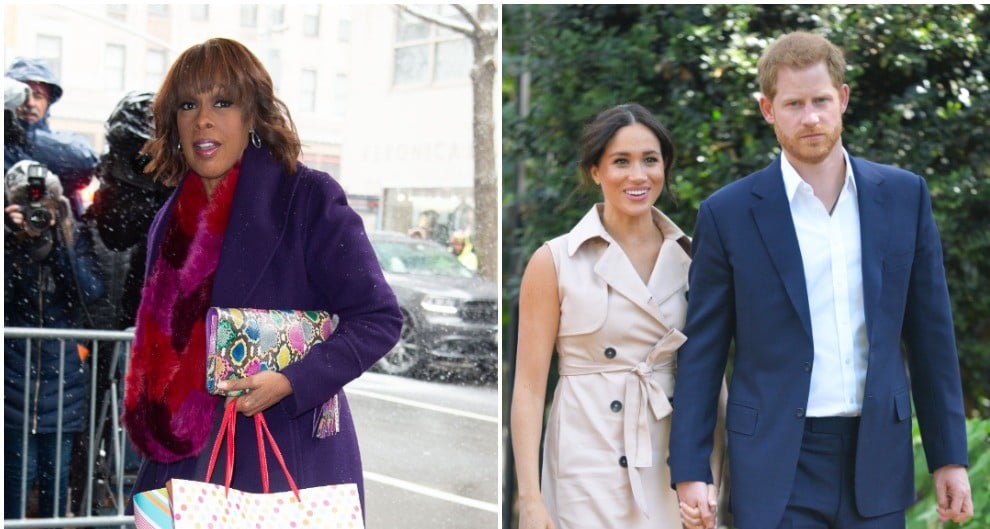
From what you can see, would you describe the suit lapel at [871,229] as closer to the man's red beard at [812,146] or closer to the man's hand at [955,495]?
the man's red beard at [812,146]

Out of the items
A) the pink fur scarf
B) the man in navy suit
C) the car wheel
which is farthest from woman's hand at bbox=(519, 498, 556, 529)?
the car wheel

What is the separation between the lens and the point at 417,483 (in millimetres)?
4941

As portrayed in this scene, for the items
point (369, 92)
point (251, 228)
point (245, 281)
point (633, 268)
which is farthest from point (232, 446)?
point (369, 92)

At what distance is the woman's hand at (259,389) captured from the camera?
2.98m

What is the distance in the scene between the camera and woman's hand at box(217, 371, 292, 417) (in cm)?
298

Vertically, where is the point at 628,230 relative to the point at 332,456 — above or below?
above

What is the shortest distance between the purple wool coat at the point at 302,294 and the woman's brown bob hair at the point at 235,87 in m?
0.06

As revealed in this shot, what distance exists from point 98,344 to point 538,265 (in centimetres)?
192

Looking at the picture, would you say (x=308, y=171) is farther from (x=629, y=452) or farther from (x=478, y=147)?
(x=478, y=147)

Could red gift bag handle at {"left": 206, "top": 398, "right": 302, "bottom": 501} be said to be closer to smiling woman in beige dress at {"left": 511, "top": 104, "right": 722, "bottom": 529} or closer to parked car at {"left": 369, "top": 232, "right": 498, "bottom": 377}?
smiling woman in beige dress at {"left": 511, "top": 104, "right": 722, "bottom": 529}

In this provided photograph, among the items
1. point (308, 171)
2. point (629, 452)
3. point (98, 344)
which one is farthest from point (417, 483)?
point (308, 171)

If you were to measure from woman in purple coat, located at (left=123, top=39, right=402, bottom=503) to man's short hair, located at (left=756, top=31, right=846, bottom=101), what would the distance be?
1195 millimetres

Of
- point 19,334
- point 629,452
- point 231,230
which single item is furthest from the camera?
point 19,334

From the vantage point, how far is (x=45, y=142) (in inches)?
179
